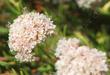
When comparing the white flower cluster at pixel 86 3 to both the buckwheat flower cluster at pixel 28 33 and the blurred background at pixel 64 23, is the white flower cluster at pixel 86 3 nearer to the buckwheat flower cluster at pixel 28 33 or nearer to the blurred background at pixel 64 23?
the blurred background at pixel 64 23

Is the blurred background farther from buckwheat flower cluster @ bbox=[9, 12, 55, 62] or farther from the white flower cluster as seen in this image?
buckwheat flower cluster @ bbox=[9, 12, 55, 62]

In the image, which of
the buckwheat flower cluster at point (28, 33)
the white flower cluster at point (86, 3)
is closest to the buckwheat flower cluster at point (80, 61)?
the buckwheat flower cluster at point (28, 33)

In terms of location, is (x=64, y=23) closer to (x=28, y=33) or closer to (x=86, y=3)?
(x=86, y=3)

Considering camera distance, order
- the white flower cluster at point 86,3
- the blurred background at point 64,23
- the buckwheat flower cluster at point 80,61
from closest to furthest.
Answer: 1. the buckwheat flower cluster at point 80,61
2. the blurred background at point 64,23
3. the white flower cluster at point 86,3

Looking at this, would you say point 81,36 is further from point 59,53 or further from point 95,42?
point 59,53

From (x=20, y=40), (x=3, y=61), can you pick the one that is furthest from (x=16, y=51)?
(x=3, y=61)

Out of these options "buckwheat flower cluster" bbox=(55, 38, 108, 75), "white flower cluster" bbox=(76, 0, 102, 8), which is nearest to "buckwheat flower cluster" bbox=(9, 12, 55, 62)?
"buckwheat flower cluster" bbox=(55, 38, 108, 75)
